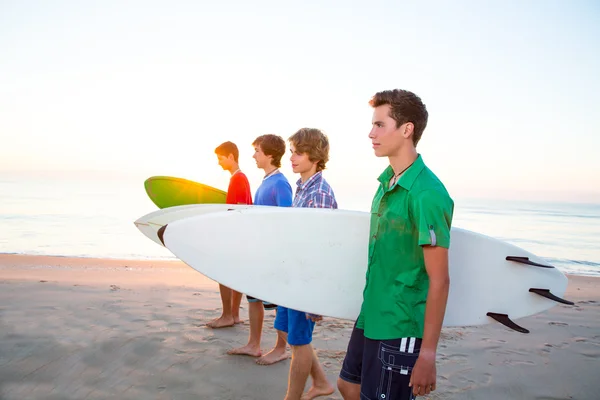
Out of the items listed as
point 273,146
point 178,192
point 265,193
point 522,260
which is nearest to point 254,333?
point 265,193

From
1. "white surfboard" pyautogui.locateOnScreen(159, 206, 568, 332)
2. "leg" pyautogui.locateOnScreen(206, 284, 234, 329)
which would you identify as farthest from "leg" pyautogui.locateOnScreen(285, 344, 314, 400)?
"leg" pyautogui.locateOnScreen(206, 284, 234, 329)

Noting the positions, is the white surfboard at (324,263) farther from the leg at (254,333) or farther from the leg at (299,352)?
the leg at (254,333)

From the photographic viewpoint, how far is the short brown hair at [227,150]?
13.8 feet

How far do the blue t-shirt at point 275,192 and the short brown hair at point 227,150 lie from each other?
92 centimetres

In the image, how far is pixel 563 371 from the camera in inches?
142

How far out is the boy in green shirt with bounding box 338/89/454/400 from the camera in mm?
1461

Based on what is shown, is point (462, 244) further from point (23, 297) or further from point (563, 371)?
point (23, 297)

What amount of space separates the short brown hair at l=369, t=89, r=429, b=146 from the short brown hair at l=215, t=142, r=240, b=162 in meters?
2.66

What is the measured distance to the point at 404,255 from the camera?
61.7 inches

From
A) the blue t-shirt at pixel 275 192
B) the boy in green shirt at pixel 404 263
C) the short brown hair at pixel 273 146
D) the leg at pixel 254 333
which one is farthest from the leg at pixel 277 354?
the boy in green shirt at pixel 404 263

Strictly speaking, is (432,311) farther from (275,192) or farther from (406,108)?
(275,192)

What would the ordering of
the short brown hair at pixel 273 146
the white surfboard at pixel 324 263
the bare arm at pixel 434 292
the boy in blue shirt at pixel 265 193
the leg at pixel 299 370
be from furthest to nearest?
the short brown hair at pixel 273 146
the boy in blue shirt at pixel 265 193
the leg at pixel 299 370
the white surfboard at pixel 324 263
the bare arm at pixel 434 292

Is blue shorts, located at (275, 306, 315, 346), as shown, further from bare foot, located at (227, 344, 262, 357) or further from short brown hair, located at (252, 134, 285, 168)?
short brown hair, located at (252, 134, 285, 168)

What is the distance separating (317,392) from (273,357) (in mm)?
623
